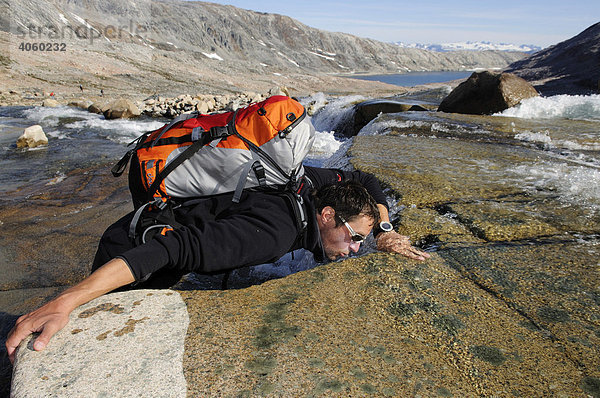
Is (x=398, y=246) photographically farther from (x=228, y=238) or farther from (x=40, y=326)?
(x=40, y=326)

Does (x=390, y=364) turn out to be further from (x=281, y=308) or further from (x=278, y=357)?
(x=281, y=308)

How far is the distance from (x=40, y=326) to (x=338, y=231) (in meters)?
1.59

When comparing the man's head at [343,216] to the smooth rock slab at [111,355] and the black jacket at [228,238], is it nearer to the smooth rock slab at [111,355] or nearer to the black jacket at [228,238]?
the black jacket at [228,238]

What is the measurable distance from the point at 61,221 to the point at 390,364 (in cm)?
507

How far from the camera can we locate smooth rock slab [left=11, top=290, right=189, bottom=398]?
140 cm

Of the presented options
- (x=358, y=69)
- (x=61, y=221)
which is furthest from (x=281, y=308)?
(x=358, y=69)

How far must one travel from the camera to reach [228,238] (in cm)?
195

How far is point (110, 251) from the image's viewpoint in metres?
2.24

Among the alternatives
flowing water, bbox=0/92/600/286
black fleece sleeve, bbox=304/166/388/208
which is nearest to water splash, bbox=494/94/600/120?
flowing water, bbox=0/92/600/286

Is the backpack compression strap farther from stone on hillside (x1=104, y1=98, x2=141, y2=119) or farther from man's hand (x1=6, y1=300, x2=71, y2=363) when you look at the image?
stone on hillside (x1=104, y1=98, x2=141, y2=119)

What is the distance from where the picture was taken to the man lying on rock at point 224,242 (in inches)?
66.5

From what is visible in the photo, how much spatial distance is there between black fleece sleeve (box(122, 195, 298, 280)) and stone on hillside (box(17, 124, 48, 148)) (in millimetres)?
10956

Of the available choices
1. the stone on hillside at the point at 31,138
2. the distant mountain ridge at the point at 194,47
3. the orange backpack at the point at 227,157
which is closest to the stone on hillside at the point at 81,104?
the stone on hillside at the point at 31,138

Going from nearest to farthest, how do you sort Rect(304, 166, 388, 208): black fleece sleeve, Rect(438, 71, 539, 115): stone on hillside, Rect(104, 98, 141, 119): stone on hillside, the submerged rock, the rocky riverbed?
the rocky riverbed, Rect(304, 166, 388, 208): black fleece sleeve, Rect(438, 71, 539, 115): stone on hillside, the submerged rock, Rect(104, 98, 141, 119): stone on hillside
